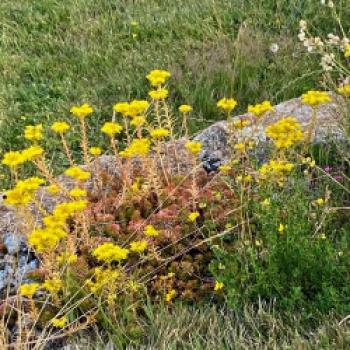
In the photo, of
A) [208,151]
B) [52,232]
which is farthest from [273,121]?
[52,232]

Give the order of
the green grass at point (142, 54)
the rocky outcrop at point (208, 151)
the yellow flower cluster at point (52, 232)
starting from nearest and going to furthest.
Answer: the yellow flower cluster at point (52, 232) → the rocky outcrop at point (208, 151) → the green grass at point (142, 54)

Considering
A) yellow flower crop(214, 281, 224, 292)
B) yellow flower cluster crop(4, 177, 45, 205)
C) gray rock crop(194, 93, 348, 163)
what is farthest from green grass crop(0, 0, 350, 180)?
yellow flower cluster crop(4, 177, 45, 205)

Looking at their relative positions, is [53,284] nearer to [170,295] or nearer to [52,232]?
[52,232]

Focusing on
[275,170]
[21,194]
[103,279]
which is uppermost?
[21,194]

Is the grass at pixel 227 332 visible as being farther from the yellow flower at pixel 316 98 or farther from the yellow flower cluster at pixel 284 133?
the yellow flower at pixel 316 98

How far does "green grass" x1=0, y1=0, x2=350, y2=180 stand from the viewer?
231 inches

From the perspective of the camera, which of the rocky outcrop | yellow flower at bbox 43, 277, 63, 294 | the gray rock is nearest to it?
yellow flower at bbox 43, 277, 63, 294

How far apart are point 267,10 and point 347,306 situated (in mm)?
4236

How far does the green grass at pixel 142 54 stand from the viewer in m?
5.87

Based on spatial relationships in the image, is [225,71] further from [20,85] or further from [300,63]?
[20,85]

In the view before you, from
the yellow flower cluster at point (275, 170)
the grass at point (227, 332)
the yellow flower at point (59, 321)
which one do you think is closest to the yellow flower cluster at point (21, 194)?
the yellow flower at point (59, 321)

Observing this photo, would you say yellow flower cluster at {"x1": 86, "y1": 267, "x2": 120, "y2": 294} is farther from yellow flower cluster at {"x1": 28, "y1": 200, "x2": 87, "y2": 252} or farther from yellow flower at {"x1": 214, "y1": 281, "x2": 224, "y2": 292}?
yellow flower at {"x1": 214, "y1": 281, "x2": 224, "y2": 292}

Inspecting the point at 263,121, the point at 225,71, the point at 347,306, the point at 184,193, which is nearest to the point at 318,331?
the point at 347,306

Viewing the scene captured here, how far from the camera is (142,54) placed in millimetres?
6551
